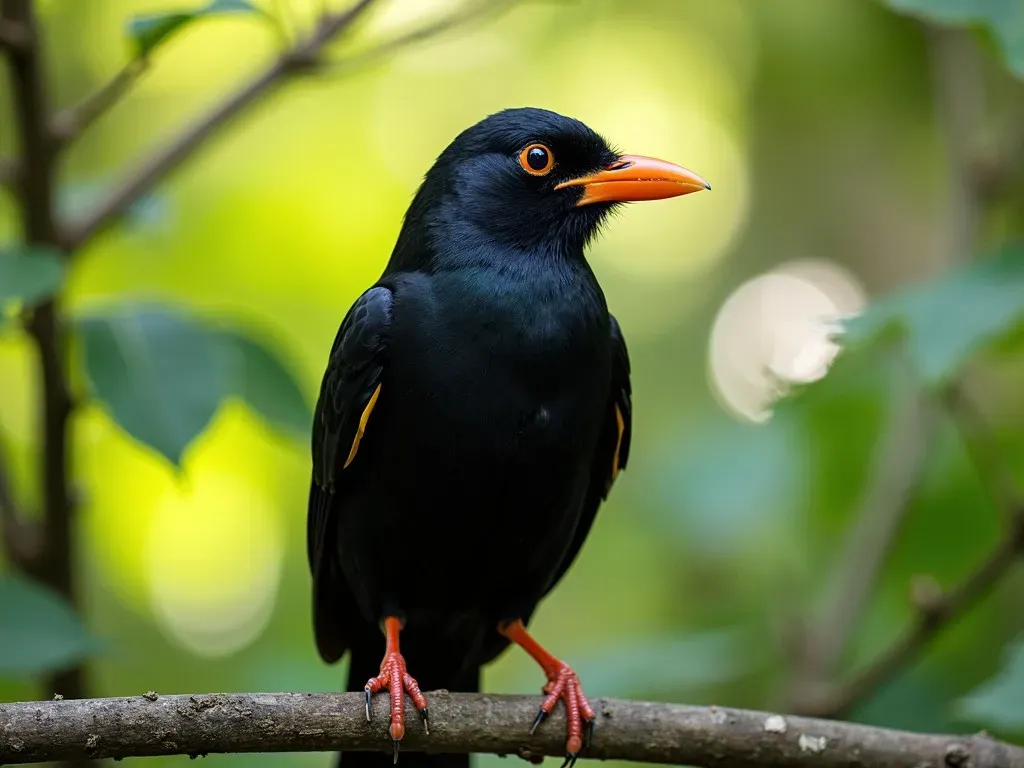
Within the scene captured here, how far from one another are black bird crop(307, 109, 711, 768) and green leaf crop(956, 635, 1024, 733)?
1050 millimetres

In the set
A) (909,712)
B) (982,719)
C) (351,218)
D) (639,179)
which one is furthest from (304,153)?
Answer: (982,719)

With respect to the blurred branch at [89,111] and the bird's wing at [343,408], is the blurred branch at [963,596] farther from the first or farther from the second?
the blurred branch at [89,111]

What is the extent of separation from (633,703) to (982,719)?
0.91 metres

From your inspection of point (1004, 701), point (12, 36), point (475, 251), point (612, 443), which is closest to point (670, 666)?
point (612, 443)

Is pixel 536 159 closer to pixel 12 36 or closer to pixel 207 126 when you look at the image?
pixel 207 126

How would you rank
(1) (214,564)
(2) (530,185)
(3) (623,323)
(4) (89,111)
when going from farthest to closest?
(3) (623,323)
(1) (214,564)
(2) (530,185)
(4) (89,111)

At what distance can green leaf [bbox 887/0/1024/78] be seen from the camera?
3.58 meters

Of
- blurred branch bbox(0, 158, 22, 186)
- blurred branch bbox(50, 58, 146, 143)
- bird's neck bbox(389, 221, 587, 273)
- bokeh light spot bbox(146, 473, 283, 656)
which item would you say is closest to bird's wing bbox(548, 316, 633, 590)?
bird's neck bbox(389, 221, 587, 273)

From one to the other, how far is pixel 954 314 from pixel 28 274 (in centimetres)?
260

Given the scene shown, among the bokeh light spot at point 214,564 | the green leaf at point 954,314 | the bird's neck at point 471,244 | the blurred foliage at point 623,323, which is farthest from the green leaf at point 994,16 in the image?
the bokeh light spot at point 214,564

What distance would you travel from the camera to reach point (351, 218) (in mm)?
8352

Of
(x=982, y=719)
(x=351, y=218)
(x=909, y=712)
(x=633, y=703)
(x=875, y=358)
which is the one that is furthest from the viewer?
(x=351, y=218)

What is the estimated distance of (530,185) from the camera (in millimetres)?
4469

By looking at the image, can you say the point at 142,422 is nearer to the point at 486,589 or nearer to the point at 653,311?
the point at 486,589
